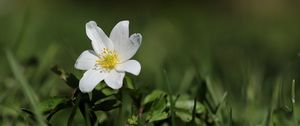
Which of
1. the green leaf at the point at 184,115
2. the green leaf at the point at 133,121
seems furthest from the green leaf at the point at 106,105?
the green leaf at the point at 184,115

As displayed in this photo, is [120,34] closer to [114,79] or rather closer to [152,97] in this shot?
[114,79]

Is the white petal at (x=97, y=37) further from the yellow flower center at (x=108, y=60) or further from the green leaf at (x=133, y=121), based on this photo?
the green leaf at (x=133, y=121)

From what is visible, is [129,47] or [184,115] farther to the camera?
[184,115]

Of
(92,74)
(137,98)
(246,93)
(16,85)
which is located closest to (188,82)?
(246,93)

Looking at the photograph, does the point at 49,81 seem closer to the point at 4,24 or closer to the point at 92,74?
the point at 92,74

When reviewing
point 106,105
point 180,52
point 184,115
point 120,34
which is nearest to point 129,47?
point 120,34

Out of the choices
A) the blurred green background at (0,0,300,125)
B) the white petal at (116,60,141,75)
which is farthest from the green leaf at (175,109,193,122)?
the white petal at (116,60,141,75)

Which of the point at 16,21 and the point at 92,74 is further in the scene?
the point at 16,21
